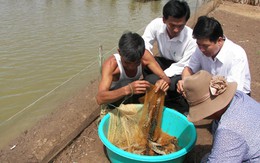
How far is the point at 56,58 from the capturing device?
21.1ft

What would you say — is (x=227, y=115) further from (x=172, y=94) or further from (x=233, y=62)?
(x=172, y=94)

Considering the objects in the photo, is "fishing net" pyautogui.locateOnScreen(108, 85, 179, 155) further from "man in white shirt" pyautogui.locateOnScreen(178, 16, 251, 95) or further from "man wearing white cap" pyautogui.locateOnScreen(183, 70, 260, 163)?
"man wearing white cap" pyautogui.locateOnScreen(183, 70, 260, 163)

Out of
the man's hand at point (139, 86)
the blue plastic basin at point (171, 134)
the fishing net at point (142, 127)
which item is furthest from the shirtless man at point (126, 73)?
the blue plastic basin at point (171, 134)

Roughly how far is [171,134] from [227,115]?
148cm

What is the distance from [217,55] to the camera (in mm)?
3000

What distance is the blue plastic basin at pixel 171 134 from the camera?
94.8 inches

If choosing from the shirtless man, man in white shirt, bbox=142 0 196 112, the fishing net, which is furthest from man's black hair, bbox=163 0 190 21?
the fishing net

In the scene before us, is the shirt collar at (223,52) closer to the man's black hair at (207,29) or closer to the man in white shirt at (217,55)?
the man in white shirt at (217,55)

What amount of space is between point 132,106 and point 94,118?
911mm

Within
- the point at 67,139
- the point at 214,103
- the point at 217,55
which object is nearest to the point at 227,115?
the point at 214,103

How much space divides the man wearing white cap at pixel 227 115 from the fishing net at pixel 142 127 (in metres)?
1.04

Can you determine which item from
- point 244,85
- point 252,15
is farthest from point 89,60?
point 252,15

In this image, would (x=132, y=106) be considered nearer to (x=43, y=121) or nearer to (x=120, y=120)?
(x=120, y=120)

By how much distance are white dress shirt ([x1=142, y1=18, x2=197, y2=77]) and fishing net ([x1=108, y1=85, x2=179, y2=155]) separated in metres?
0.88
